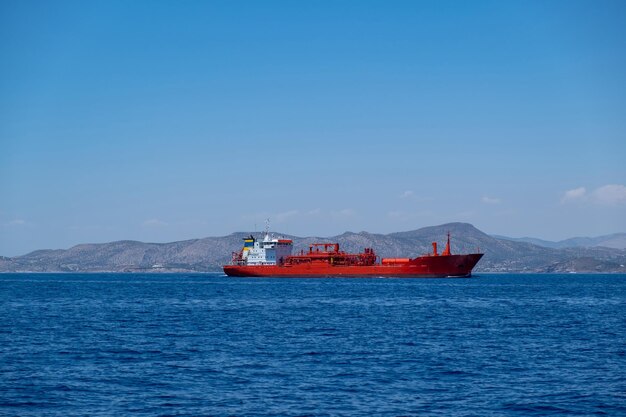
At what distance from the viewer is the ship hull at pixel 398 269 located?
469 ft

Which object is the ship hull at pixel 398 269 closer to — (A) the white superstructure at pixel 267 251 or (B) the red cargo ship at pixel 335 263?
(B) the red cargo ship at pixel 335 263

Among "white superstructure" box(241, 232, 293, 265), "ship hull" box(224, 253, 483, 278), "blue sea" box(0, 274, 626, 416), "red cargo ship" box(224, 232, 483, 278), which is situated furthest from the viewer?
"white superstructure" box(241, 232, 293, 265)

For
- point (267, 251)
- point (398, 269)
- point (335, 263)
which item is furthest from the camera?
point (267, 251)

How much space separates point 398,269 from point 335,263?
15488mm

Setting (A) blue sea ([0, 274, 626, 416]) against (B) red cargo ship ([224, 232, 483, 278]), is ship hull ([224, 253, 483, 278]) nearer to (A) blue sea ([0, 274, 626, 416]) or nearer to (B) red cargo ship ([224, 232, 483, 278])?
(B) red cargo ship ([224, 232, 483, 278])

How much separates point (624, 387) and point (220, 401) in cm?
1586

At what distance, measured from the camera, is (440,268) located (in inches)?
5669

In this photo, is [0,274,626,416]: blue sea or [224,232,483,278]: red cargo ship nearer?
[0,274,626,416]: blue sea

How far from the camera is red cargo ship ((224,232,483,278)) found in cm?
14362

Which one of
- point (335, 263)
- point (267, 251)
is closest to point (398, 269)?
point (335, 263)

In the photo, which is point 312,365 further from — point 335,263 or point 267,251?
point 267,251

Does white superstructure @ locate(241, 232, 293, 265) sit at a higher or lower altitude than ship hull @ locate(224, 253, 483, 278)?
higher

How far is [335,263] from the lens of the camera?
5994 inches

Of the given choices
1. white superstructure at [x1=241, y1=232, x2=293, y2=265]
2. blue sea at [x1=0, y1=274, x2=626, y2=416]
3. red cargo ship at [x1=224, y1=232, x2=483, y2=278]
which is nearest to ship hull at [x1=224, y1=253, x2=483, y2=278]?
red cargo ship at [x1=224, y1=232, x2=483, y2=278]
